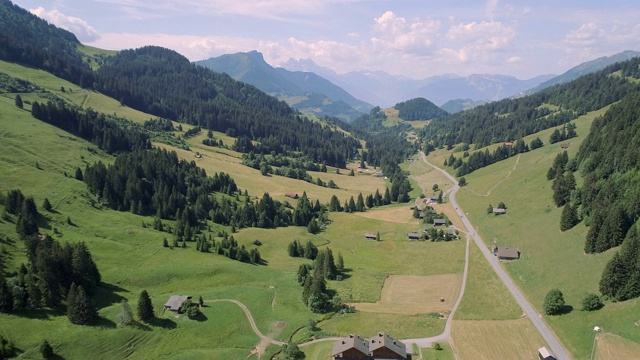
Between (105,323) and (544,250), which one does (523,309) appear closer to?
(544,250)

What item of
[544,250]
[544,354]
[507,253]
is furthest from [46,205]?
[544,250]

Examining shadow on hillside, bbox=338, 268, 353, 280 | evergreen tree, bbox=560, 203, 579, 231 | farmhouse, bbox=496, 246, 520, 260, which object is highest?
evergreen tree, bbox=560, 203, 579, 231

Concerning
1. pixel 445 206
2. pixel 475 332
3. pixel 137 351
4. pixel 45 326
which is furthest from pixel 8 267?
pixel 445 206

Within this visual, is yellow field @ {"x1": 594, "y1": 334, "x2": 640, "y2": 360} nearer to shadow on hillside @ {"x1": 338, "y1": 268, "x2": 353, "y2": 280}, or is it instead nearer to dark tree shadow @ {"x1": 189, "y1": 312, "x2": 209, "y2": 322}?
shadow on hillside @ {"x1": 338, "y1": 268, "x2": 353, "y2": 280}

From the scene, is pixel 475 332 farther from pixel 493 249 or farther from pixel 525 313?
pixel 493 249

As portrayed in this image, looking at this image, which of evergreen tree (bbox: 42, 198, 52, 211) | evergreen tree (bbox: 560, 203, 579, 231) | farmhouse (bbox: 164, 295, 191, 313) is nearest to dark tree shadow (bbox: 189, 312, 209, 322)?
farmhouse (bbox: 164, 295, 191, 313)

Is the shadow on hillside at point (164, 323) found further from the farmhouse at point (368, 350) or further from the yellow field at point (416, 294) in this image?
the yellow field at point (416, 294)
